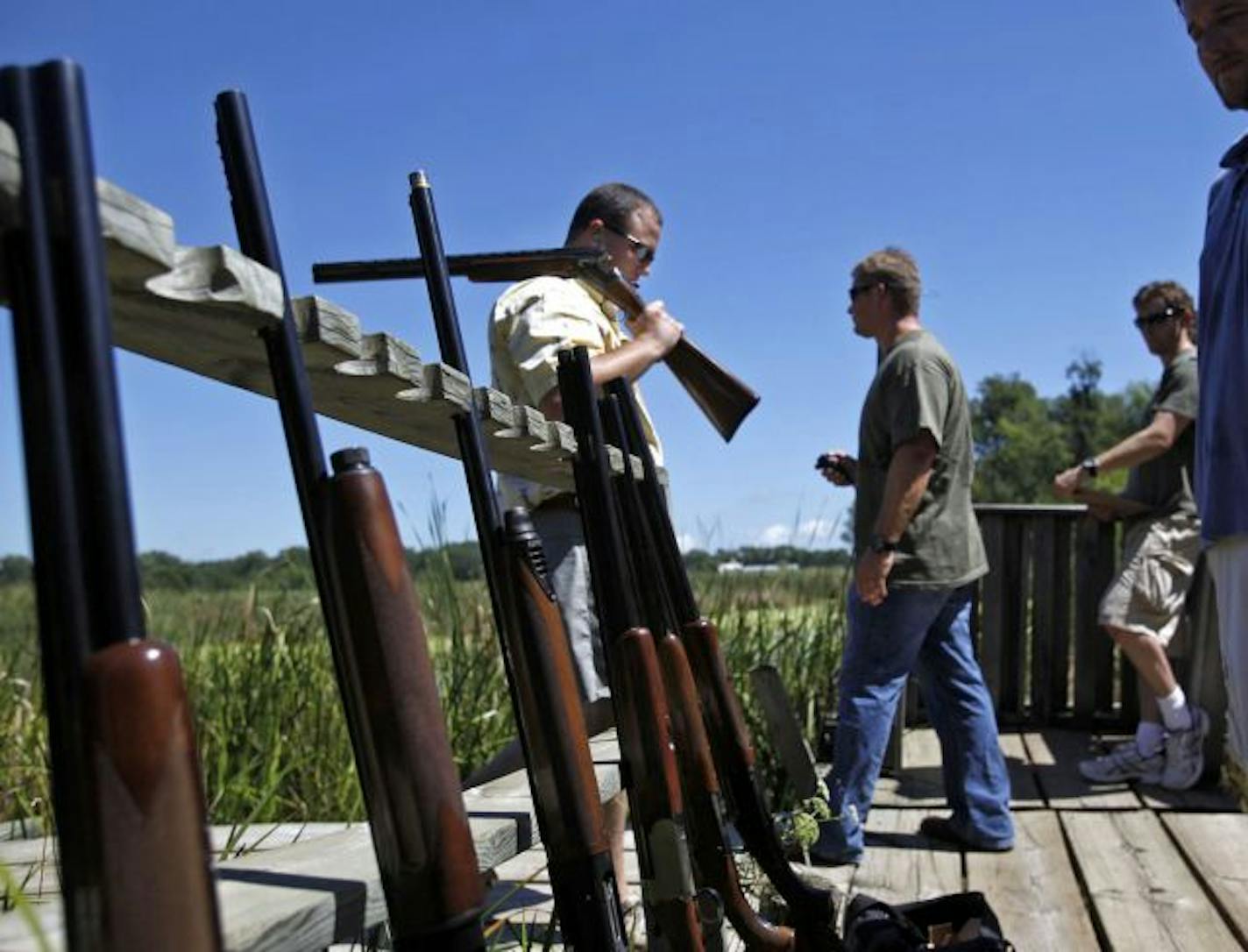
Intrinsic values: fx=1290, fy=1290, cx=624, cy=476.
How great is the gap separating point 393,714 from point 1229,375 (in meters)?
2.11

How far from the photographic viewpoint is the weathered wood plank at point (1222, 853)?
3828mm

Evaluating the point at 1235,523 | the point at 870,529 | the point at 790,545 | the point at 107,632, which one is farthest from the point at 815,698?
the point at 107,632

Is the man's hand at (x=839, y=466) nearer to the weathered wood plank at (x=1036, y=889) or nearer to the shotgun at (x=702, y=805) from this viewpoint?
the weathered wood plank at (x=1036, y=889)

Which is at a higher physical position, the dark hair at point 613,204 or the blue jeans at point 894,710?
the dark hair at point 613,204

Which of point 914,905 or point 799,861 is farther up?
point 914,905

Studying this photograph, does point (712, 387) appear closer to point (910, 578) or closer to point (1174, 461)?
point (910, 578)

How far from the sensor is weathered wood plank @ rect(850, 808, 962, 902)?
4.10 metres

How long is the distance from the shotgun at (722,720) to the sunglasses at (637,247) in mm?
1058

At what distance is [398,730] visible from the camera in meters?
1.23

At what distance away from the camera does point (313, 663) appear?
5.11m

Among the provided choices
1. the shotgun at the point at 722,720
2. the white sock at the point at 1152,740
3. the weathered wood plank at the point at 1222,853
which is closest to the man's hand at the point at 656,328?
the shotgun at the point at 722,720

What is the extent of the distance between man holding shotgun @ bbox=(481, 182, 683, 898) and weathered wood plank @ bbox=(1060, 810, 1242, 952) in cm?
152

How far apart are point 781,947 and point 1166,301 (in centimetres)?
420

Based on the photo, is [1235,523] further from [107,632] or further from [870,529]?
[107,632]
